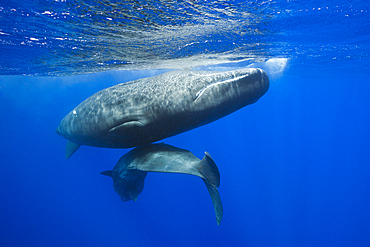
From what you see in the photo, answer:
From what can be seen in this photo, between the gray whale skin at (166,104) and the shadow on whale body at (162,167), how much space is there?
10.5 inches

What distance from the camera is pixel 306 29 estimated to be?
7.70m

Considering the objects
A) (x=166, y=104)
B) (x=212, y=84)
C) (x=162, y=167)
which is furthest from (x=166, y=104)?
(x=162, y=167)

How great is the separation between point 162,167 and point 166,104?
90 centimetres

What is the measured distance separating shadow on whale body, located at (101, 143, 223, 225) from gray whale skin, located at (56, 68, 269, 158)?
10.5 inches

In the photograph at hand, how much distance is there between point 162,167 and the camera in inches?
110

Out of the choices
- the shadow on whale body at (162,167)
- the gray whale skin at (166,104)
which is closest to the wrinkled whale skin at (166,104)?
the gray whale skin at (166,104)

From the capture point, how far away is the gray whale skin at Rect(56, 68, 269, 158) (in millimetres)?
2883

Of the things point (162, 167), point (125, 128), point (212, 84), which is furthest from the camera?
point (125, 128)

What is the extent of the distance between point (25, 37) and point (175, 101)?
246 inches

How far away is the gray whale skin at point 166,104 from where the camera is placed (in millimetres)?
2883

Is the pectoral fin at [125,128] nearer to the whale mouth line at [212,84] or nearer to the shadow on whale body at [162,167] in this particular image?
the shadow on whale body at [162,167]

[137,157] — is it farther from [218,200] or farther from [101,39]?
[101,39]

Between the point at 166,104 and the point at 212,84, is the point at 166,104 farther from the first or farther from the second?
the point at 212,84

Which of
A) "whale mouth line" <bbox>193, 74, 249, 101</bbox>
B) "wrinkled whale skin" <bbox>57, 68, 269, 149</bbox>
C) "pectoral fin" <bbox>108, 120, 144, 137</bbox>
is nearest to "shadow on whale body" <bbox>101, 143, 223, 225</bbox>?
"wrinkled whale skin" <bbox>57, 68, 269, 149</bbox>
